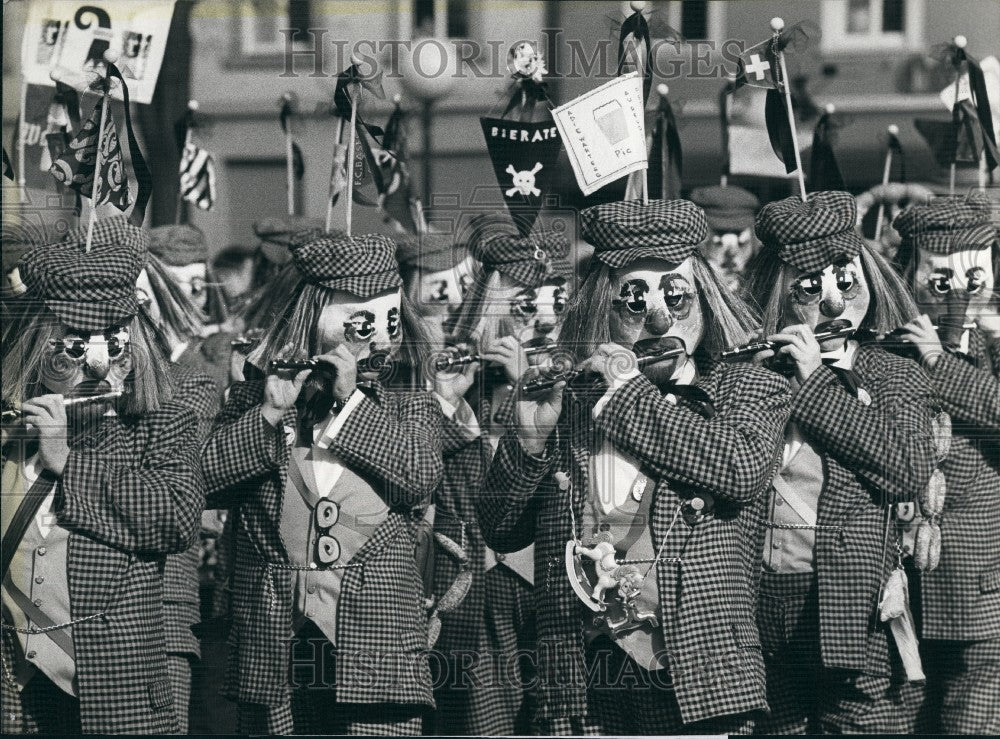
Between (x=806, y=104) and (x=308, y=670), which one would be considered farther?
(x=806, y=104)

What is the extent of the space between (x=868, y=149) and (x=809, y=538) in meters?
4.63

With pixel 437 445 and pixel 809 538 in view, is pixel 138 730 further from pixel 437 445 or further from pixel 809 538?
pixel 809 538

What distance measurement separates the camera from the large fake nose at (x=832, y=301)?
4.78 meters

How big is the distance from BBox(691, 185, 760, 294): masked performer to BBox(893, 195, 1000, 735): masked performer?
1549 millimetres

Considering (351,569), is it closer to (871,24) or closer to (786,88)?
(786,88)

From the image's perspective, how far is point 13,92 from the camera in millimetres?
6582

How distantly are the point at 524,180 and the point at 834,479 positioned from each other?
151cm

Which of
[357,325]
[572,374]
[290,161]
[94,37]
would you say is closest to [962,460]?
[572,374]

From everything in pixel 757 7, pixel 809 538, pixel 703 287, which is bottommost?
pixel 809 538

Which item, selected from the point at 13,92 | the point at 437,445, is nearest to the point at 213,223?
the point at 13,92

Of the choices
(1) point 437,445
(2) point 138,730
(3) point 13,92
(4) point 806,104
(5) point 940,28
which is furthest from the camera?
(5) point 940,28

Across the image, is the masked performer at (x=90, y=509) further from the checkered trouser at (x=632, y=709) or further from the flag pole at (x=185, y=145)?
the flag pole at (x=185, y=145)

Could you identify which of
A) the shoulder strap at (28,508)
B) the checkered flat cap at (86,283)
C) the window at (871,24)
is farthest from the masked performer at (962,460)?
the window at (871,24)

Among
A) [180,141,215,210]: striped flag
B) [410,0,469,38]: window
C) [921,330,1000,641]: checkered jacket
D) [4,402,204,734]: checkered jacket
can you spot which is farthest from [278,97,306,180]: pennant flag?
[921,330,1000,641]: checkered jacket
